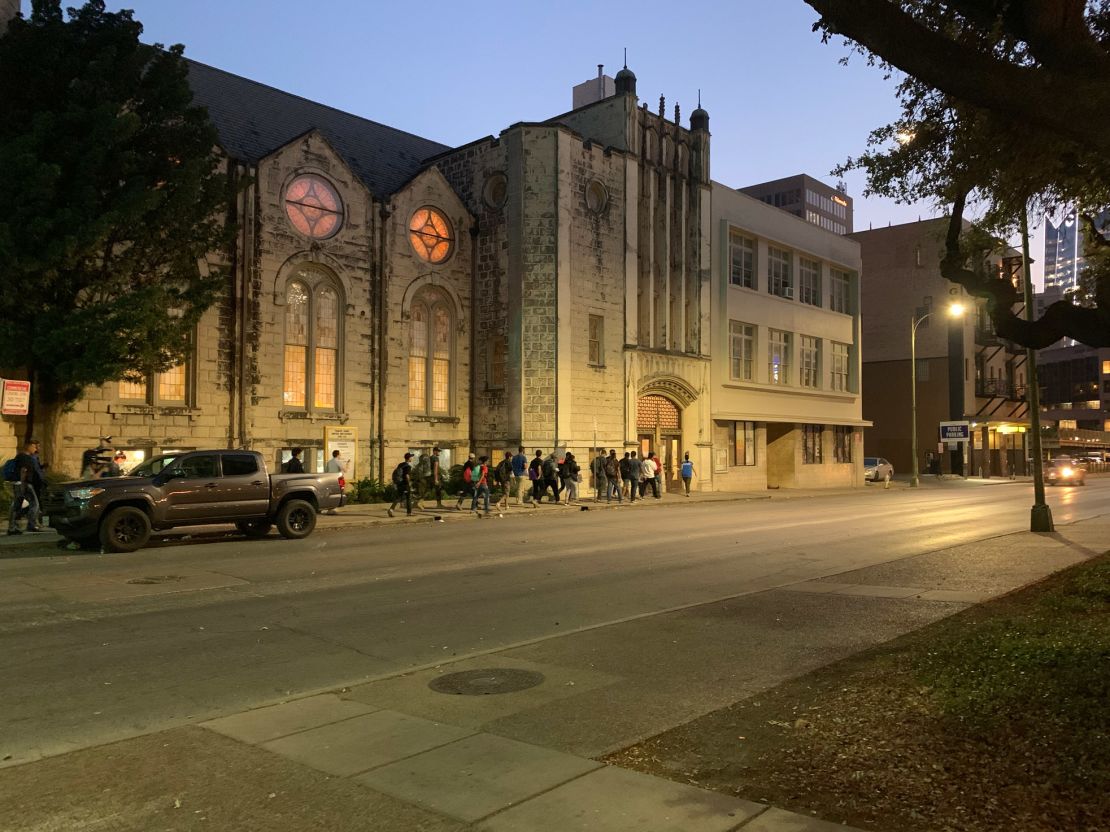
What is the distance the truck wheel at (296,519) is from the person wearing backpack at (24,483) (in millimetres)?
4713

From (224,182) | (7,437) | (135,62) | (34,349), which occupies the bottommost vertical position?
(7,437)

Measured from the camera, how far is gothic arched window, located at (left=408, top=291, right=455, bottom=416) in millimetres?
30703

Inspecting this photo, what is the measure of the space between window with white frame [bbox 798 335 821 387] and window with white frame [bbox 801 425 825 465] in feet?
7.36

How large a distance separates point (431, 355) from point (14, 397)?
50.5 ft

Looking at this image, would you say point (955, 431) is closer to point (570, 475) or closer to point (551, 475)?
point (570, 475)

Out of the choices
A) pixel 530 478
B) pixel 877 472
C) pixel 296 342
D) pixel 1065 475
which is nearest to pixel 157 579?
pixel 296 342

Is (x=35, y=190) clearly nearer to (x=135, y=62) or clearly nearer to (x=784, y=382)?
(x=135, y=62)

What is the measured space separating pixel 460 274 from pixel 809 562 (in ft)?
67.8

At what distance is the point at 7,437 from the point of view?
2114 cm

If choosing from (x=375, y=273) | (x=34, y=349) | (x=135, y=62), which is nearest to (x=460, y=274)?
(x=375, y=273)

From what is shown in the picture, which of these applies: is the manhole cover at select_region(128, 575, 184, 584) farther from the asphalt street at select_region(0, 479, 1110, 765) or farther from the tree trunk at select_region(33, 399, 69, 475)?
the tree trunk at select_region(33, 399, 69, 475)

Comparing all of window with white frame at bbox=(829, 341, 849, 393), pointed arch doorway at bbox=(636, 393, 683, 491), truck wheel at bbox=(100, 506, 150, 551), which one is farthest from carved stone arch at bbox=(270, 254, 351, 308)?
window with white frame at bbox=(829, 341, 849, 393)

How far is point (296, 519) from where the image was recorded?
1766 centimetres

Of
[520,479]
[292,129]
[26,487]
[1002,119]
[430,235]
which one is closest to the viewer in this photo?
[1002,119]
